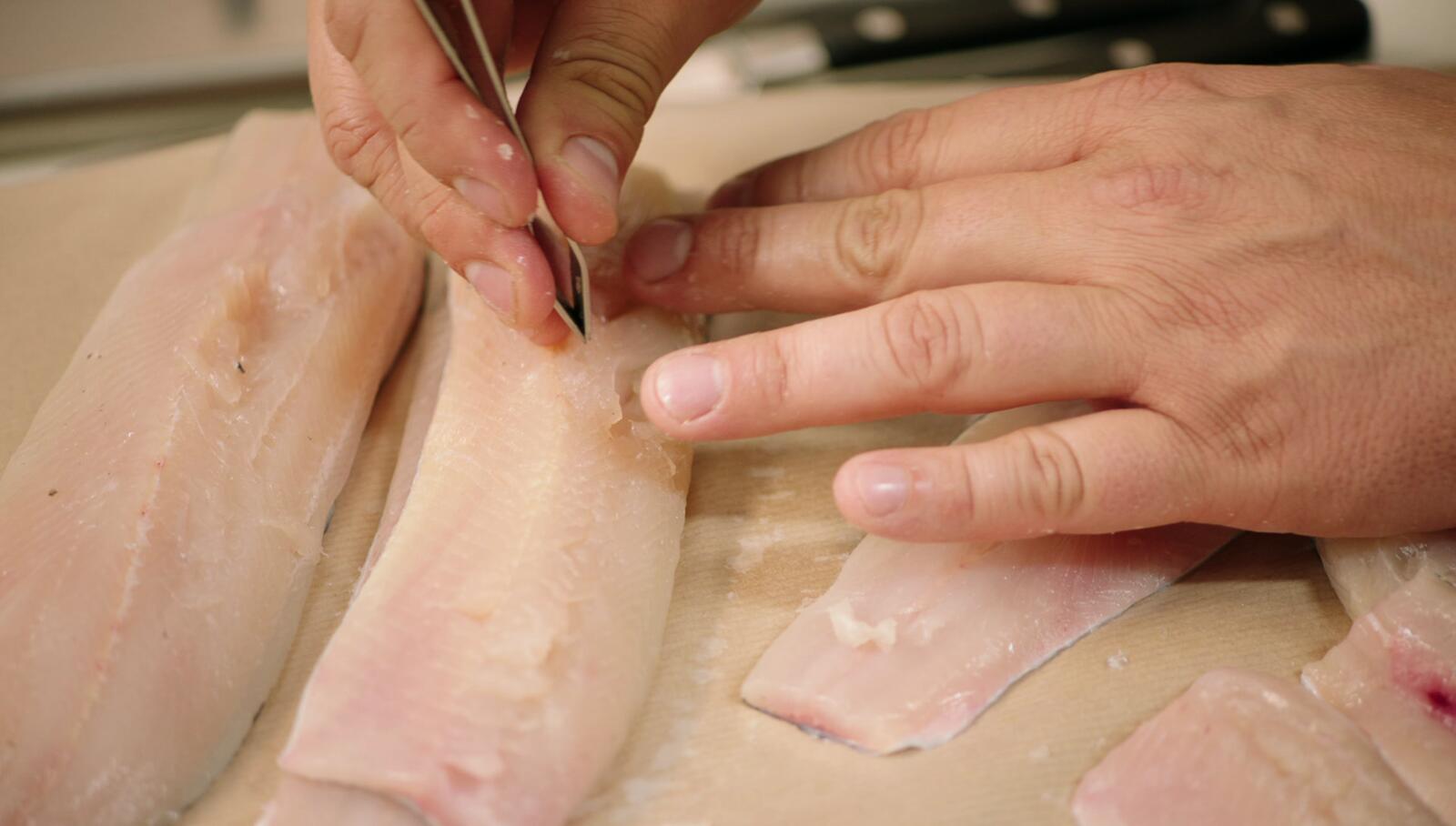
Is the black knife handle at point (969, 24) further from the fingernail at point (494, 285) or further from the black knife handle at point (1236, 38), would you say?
the fingernail at point (494, 285)

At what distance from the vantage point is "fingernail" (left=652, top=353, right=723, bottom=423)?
4.29 feet

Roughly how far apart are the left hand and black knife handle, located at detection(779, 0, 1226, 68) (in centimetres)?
131

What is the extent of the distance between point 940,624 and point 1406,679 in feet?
1.79

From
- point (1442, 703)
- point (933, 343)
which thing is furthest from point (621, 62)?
point (1442, 703)

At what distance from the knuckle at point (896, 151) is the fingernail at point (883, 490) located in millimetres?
607

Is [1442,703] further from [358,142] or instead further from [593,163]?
[358,142]

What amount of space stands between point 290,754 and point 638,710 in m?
0.40

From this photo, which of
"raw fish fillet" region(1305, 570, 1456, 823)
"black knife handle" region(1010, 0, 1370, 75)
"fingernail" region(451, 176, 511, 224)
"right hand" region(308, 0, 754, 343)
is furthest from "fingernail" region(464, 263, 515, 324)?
"black knife handle" region(1010, 0, 1370, 75)

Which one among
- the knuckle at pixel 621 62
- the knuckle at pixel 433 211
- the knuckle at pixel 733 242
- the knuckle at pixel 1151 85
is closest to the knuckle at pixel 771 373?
the knuckle at pixel 733 242

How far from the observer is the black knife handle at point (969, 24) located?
2.64 m

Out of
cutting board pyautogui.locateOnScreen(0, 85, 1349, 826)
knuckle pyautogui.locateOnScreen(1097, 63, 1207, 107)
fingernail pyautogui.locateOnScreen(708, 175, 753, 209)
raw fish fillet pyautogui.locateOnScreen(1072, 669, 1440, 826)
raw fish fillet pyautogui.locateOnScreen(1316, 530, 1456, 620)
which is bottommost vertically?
cutting board pyautogui.locateOnScreen(0, 85, 1349, 826)

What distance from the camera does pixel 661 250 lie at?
1553mm

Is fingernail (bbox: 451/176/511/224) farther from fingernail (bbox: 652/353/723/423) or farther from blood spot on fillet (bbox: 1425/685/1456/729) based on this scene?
blood spot on fillet (bbox: 1425/685/1456/729)

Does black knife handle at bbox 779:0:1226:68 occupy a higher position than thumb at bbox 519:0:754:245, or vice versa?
thumb at bbox 519:0:754:245
